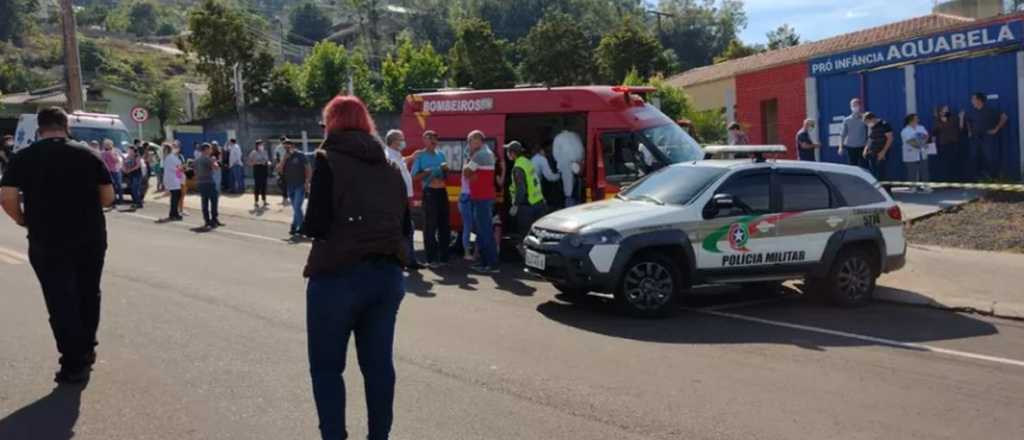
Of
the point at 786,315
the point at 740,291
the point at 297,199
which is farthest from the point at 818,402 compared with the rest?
the point at 297,199

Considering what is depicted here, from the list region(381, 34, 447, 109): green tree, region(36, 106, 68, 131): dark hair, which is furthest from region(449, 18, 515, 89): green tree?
region(36, 106, 68, 131): dark hair

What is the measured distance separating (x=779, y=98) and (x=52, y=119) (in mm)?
23468

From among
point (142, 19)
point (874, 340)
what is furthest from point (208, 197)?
point (142, 19)

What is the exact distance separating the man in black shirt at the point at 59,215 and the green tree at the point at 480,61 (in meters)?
48.5

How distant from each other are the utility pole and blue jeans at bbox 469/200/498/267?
21985 millimetres

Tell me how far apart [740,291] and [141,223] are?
12731 millimetres

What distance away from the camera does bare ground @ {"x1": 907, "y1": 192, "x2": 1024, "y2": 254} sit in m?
13.3

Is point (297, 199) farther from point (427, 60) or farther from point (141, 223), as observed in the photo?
point (427, 60)

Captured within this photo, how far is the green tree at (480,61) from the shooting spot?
55.1 meters

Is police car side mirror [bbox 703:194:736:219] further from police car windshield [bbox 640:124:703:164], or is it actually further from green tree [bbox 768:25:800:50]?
green tree [bbox 768:25:800:50]

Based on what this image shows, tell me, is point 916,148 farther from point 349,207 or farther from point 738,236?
point 349,207

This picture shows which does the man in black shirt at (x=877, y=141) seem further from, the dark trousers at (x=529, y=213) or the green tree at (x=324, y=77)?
the green tree at (x=324, y=77)

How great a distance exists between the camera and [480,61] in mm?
55281

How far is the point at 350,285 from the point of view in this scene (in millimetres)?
4418
